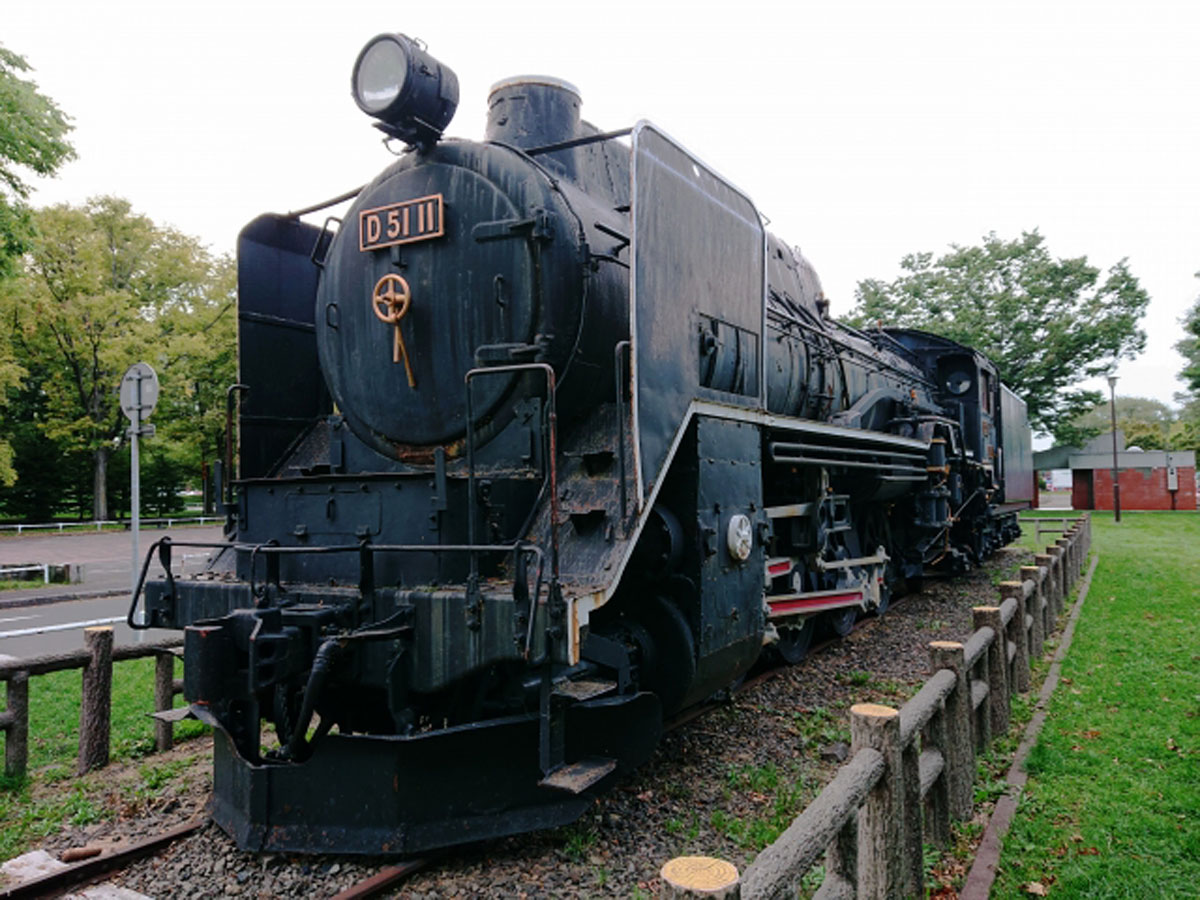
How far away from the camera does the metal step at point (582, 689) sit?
342cm

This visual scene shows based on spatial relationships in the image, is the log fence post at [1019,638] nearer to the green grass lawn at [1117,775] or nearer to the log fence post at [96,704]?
the green grass lawn at [1117,775]

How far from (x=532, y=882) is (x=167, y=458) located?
109ft

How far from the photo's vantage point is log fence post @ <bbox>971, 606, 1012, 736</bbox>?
17.0 feet

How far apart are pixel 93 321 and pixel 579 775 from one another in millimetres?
29337

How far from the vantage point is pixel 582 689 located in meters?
3.58

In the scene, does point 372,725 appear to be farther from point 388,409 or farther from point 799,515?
point 799,515

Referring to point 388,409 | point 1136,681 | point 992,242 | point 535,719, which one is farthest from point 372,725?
point 992,242

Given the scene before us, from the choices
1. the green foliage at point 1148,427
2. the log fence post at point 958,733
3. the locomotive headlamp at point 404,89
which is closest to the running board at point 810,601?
the log fence post at point 958,733

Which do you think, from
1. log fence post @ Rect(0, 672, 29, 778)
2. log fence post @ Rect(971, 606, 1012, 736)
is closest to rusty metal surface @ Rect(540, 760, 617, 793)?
log fence post @ Rect(971, 606, 1012, 736)

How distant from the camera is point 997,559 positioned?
15.8m

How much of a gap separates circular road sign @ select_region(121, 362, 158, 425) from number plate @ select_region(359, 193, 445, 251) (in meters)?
3.42

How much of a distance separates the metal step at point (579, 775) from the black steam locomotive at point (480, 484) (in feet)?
0.05

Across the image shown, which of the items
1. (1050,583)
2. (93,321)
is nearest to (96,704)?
(1050,583)

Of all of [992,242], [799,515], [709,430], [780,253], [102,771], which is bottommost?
[102,771]
